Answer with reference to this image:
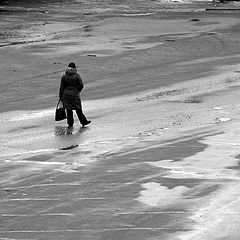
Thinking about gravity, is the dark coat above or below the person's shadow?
above

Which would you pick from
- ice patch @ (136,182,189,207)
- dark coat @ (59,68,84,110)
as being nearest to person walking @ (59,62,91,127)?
dark coat @ (59,68,84,110)

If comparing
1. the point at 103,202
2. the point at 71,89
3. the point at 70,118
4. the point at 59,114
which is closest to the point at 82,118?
the point at 70,118

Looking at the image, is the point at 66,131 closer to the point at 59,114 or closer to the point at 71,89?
the point at 59,114

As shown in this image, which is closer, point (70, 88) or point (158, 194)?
point (158, 194)

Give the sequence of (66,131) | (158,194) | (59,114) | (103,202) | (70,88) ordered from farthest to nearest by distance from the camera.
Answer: (59,114) → (70,88) → (66,131) → (158,194) → (103,202)

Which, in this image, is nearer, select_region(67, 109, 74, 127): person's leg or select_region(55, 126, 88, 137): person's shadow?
select_region(55, 126, 88, 137): person's shadow

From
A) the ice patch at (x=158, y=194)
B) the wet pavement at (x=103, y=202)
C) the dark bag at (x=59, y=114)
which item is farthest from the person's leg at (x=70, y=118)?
the ice patch at (x=158, y=194)

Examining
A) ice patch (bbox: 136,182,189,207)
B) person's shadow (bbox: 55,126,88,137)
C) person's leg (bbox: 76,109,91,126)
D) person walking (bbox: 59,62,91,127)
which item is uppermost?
person walking (bbox: 59,62,91,127)

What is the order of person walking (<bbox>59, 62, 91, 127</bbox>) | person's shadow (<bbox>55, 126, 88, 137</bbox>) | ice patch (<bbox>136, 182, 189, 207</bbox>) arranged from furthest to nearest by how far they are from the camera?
person walking (<bbox>59, 62, 91, 127</bbox>) < person's shadow (<bbox>55, 126, 88, 137</bbox>) < ice patch (<bbox>136, 182, 189, 207</bbox>)

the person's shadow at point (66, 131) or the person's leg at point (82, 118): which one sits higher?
the person's leg at point (82, 118)

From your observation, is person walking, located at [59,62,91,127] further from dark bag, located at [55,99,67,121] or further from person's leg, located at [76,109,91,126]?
dark bag, located at [55,99,67,121]

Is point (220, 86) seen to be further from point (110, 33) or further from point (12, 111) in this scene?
point (110, 33)

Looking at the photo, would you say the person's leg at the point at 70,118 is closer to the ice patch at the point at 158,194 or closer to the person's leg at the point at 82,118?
the person's leg at the point at 82,118

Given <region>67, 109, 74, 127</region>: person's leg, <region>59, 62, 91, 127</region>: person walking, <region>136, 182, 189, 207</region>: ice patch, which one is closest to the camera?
<region>136, 182, 189, 207</region>: ice patch
